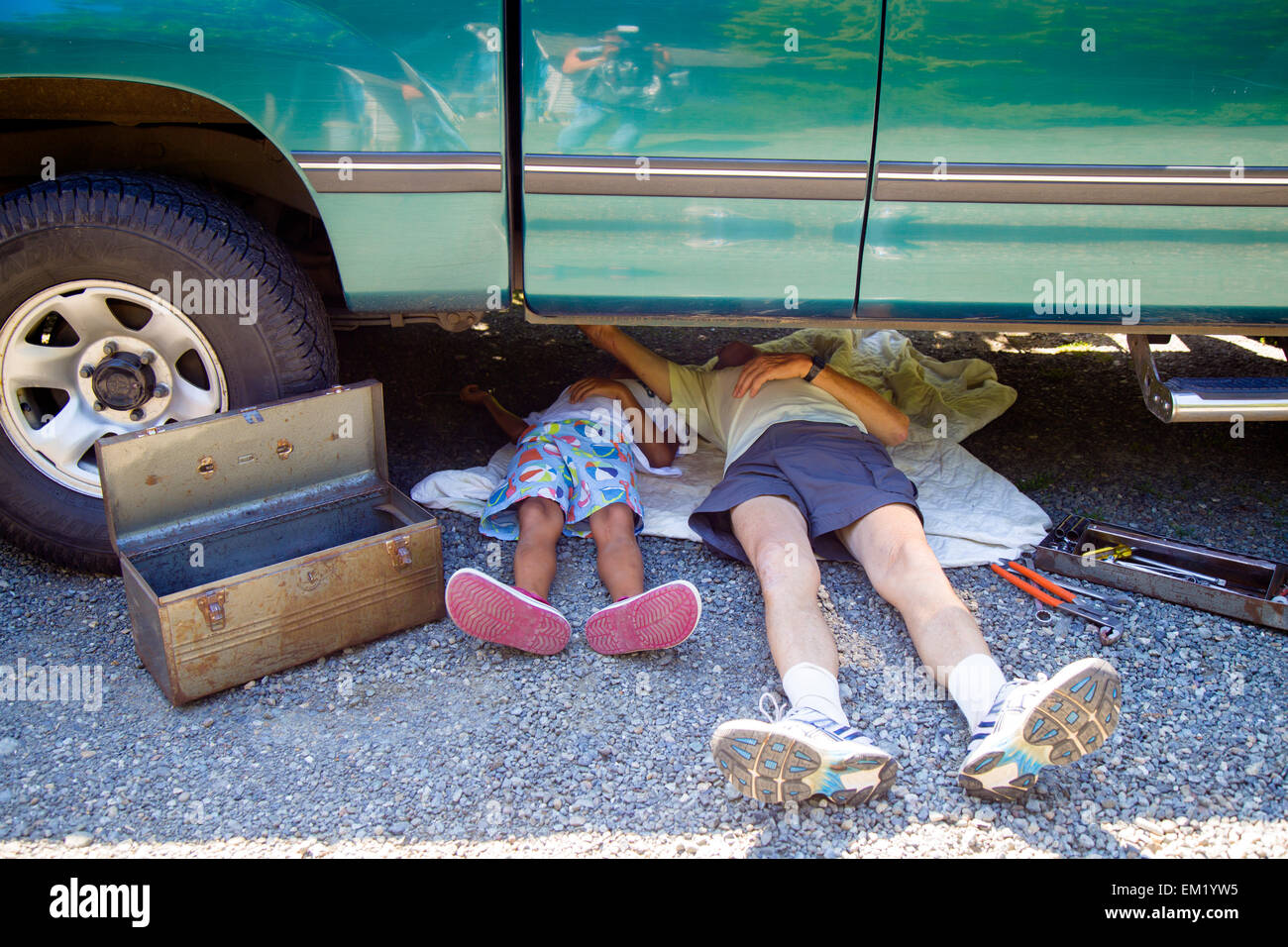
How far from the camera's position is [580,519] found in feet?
9.89

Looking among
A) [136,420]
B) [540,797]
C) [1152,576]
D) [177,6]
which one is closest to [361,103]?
[177,6]

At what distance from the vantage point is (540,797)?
2131 mm

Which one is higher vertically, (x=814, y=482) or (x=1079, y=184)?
(x=1079, y=184)

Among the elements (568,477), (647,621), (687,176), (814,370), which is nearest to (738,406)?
(814,370)

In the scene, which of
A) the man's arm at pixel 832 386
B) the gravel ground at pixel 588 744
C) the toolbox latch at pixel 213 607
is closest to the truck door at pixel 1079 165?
the man's arm at pixel 832 386

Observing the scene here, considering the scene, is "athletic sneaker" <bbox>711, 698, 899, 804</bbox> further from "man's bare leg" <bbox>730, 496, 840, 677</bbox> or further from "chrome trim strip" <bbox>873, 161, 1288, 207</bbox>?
"chrome trim strip" <bbox>873, 161, 1288, 207</bbox>

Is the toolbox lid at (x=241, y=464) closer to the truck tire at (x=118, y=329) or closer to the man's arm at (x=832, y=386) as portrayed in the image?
the truck tire at (x=118, y=329)

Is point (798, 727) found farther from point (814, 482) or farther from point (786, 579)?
point (814, 482)

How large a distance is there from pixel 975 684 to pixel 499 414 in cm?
186

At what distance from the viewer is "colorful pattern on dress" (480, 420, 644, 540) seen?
298 centimetres

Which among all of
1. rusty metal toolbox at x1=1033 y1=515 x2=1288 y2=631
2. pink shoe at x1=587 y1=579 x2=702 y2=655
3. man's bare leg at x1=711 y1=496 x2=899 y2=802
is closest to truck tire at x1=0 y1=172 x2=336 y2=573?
pink shoe at x1=587 y1=579 x2=702 y2=655

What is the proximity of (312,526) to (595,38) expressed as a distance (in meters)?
1.46

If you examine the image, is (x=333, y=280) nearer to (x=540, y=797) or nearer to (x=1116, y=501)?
(x=540, y=797)

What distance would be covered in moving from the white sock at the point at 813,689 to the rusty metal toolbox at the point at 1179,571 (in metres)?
0.99
